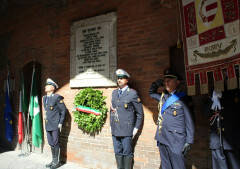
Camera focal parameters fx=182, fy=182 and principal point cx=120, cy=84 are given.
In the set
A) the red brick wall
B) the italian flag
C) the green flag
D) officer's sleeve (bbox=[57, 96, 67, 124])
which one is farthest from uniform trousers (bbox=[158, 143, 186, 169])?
the italian flag

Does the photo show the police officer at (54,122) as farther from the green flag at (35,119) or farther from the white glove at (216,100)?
the white glove at (216,100)

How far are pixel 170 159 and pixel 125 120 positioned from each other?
105 centimetres

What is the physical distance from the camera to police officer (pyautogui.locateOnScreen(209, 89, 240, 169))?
7.60 ft

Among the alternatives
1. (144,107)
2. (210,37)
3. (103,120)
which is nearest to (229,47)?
(210,37)

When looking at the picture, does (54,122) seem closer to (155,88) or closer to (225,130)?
(155,88)

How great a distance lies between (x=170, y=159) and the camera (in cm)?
267

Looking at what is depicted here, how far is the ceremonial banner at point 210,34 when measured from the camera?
2.27 m

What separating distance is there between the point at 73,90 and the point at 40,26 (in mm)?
2316

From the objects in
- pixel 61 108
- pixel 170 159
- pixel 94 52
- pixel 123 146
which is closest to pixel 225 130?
pixel 170 159

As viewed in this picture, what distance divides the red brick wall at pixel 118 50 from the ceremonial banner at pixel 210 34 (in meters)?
0.58

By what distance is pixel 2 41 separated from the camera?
6297mm

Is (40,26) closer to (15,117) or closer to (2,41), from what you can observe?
(2,41)

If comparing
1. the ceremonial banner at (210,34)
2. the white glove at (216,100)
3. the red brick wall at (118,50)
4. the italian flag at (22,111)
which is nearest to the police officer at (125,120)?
the red brick wall at (118,50)

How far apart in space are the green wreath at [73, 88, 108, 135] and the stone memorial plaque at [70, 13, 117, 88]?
0.83ft
